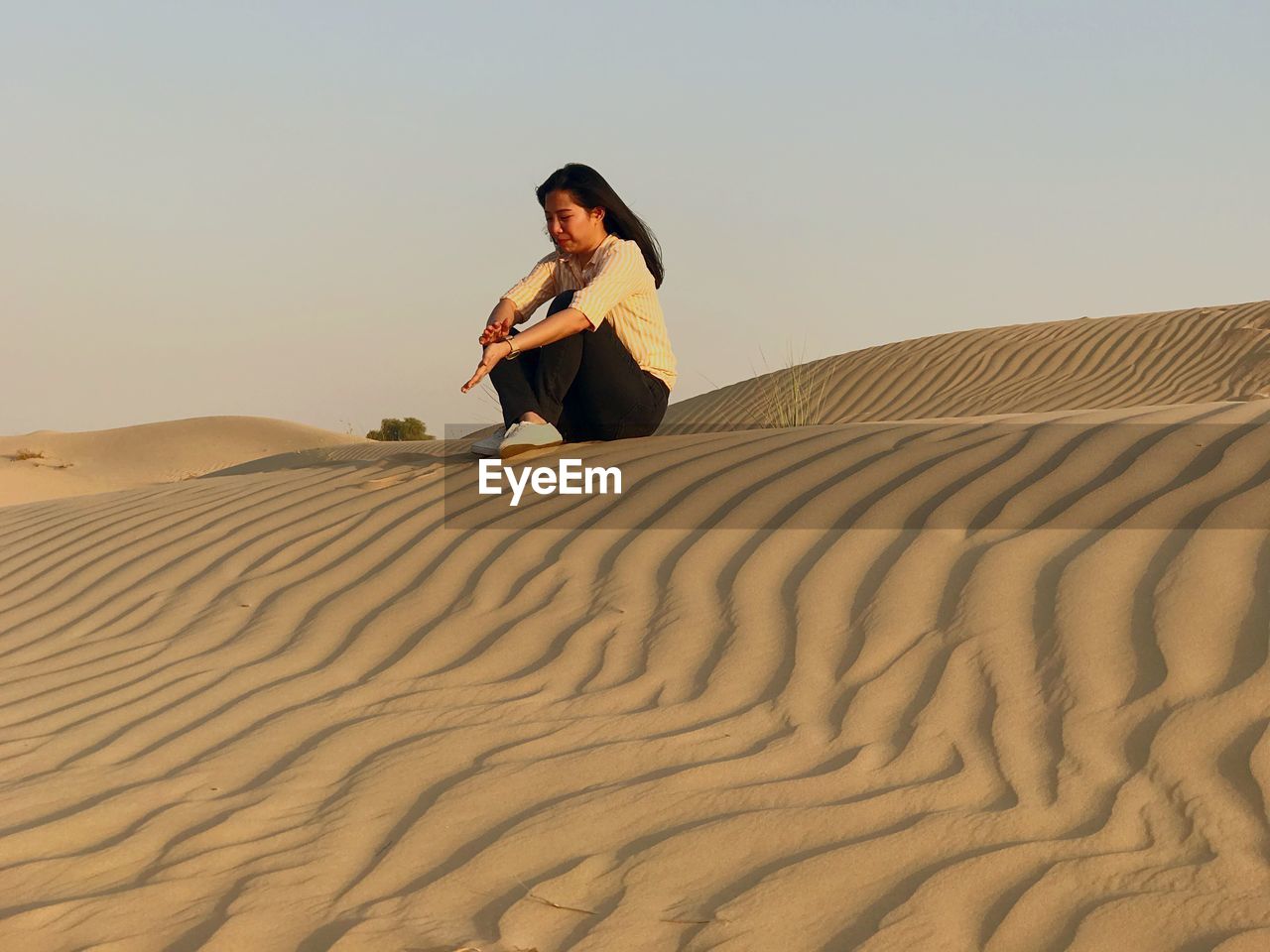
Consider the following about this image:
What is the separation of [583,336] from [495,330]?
0.36 meters

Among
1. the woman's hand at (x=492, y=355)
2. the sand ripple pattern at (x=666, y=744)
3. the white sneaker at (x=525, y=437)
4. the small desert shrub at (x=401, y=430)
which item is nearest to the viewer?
the sand ripple pattern at (x=666, y=744)

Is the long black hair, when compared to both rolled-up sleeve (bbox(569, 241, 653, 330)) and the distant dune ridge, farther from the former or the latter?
the distant dune ridge

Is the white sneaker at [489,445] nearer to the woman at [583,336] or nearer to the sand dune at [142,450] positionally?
the woman at [583,336]

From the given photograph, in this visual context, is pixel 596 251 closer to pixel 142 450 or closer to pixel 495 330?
pixel 495 330

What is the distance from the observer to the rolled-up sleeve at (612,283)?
5.03 m

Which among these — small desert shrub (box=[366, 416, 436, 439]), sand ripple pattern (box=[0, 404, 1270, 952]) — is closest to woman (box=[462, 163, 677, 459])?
sand ripple pattern (box=[0, 404, 1270, 952])

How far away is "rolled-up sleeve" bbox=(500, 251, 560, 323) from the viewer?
216 inches

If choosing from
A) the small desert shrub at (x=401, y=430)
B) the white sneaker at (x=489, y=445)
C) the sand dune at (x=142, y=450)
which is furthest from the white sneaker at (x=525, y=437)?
the small desert shrub at (x=401, y=430)

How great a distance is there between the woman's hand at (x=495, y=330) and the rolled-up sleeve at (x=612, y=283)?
324 millimetres

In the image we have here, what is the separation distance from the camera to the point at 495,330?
5176mm

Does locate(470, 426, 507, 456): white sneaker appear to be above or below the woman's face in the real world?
below

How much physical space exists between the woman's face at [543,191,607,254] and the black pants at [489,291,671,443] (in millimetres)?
243

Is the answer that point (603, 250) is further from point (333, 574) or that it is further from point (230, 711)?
point (230, 711)

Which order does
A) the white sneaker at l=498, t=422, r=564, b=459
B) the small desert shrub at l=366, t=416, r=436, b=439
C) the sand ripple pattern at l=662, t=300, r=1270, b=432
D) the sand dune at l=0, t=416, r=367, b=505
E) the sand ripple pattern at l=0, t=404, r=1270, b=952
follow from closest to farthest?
the sand ripple pattern at l=0, t=404, r=1270, b=952 < the white sneaker at l=498, t=422, r=564, b=459 < the sand ripple pattern at l=662, t=300, r=1270, b=432 < the sand dune at l=0, t=416, r=367, b=505 < the small desert shrub at l=366, t=416, r=436, b=439
